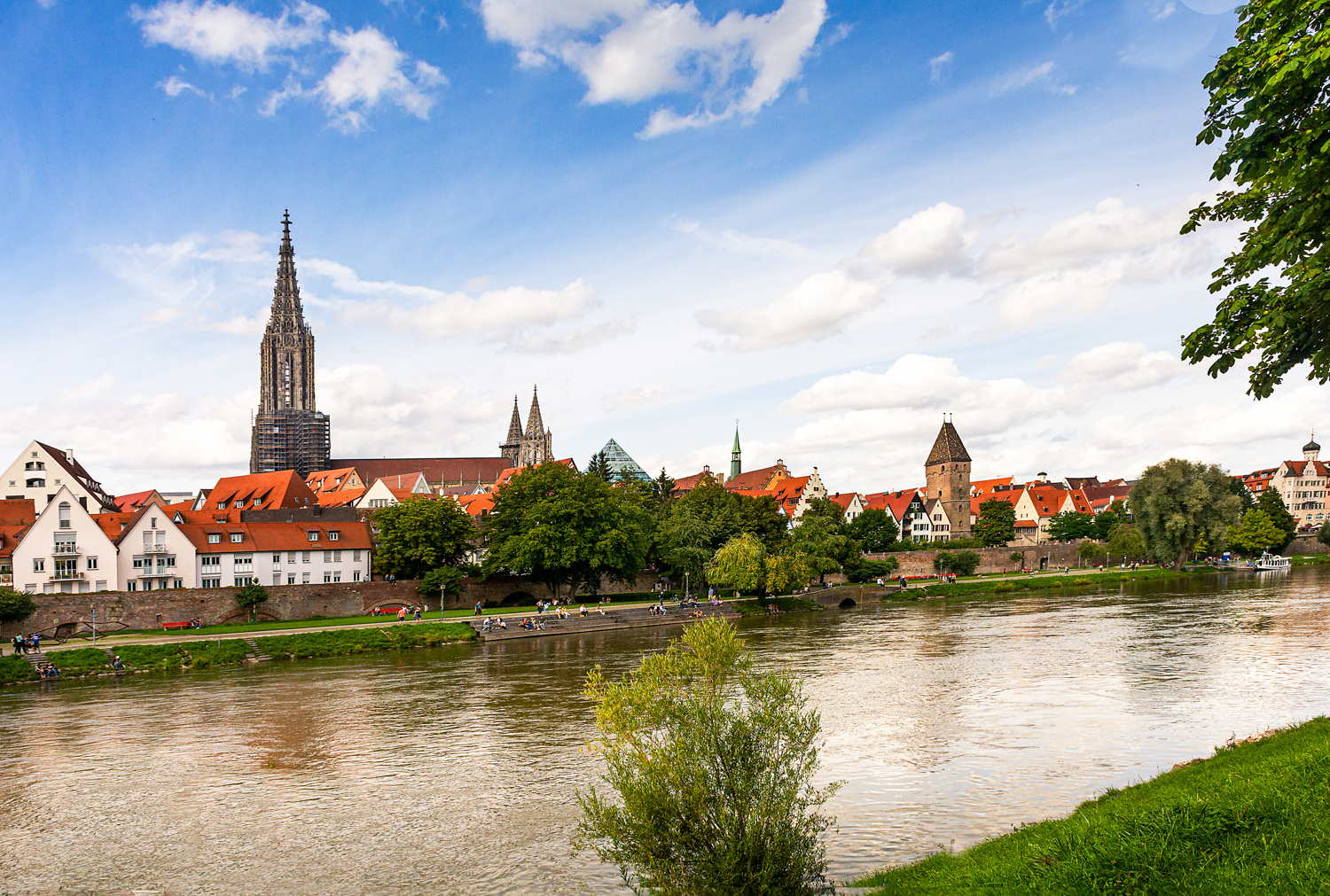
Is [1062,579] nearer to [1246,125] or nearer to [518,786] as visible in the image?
[518,786]

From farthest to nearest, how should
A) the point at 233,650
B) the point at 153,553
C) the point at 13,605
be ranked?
the point at 153,553, the point at 13,605, the point at 233,650

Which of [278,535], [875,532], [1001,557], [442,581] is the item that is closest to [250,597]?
[278,535]

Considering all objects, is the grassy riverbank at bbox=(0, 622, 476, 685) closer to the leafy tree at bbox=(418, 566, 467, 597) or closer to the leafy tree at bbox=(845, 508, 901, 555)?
the leafy tree at bbox=(418, 566, 467, 597)

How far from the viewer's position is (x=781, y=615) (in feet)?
217

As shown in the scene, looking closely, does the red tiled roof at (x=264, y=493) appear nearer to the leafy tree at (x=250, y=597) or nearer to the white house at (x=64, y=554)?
the white house at (x=64, y=554)

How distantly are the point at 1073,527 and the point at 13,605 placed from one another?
110443 millimetres

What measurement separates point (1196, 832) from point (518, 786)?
1638 cm

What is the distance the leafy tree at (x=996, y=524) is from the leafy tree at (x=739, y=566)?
4836 centimetres

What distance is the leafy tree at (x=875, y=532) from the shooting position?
9581 centimetres

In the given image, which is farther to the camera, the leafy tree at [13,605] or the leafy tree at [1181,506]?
the leafy tree at [1181,506]

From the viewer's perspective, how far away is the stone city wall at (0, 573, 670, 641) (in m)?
50.9

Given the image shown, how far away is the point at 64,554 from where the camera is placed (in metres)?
57.8

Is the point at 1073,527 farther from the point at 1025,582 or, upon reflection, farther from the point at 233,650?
the point at 233,650

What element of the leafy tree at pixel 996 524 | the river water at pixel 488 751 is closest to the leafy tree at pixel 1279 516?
the leafy tree at pixel 996 524
